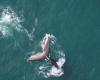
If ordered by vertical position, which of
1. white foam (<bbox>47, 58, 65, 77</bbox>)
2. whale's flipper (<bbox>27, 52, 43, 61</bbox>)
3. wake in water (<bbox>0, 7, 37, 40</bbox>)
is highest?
wake in water (<bbox>0, 7, 37, 40</bbox>)

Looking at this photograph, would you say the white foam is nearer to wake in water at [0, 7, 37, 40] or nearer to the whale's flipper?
the whale's flipper

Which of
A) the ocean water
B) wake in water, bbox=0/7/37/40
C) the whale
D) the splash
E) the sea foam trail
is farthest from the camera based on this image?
the splash

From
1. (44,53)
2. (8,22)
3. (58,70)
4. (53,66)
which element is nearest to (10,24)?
(8,22)

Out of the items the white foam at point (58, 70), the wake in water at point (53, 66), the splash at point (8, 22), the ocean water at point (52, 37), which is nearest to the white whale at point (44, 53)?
the wake in water at point (53, 66)

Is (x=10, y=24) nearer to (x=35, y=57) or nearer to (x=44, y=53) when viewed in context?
(x=35, y=57)

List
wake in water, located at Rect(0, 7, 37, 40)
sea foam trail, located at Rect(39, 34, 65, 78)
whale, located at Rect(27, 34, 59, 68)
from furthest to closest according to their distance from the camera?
wake in water, located at Rect(0, 7, 37, 40)
whale, located at Rect(27, 34, 59, 68)
sea foam trail, located at Rect(39, 34, 65, 78)

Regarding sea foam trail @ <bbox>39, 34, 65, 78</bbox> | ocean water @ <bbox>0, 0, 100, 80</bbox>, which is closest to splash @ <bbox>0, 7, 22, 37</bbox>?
ocean water @ <bbox>0, 0, 100, 80</bbox>

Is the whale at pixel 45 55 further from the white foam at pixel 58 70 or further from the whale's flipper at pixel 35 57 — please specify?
the white foam at pixel 58 70

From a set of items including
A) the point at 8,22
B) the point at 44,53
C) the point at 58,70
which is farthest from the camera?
the point at 8,22
